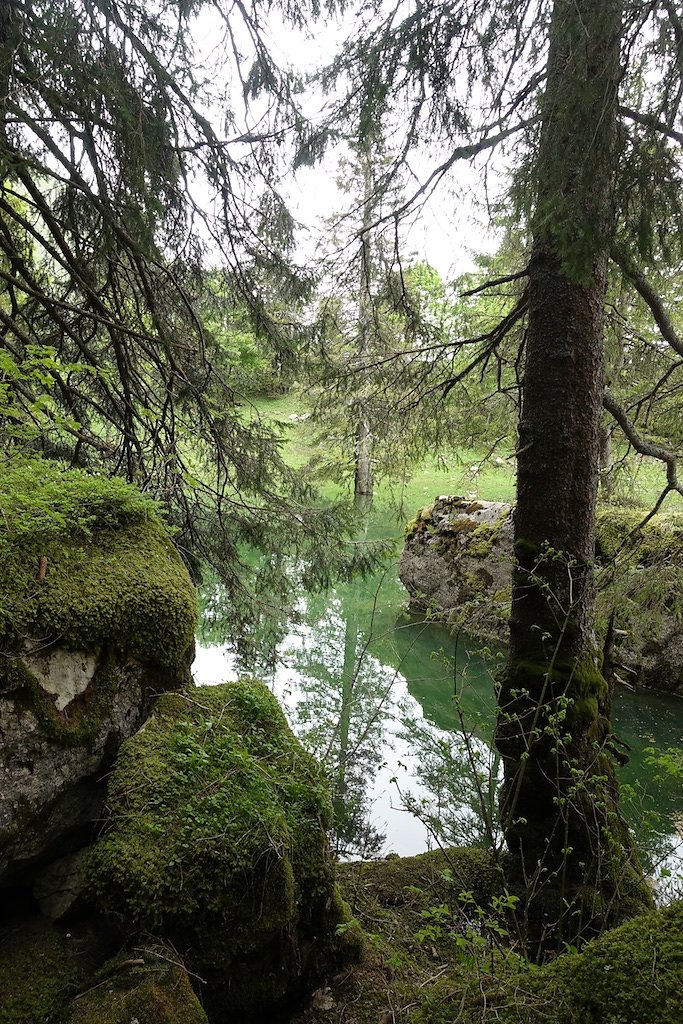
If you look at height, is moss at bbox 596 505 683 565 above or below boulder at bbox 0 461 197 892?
below

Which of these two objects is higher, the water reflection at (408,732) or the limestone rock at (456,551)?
the limestone rock at (456,551)

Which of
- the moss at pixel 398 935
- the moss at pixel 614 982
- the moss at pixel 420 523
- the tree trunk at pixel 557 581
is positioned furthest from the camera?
the moss at pixel 420 523

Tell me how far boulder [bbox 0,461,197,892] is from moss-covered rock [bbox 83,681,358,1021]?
136 millimetres

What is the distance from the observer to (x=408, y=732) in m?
6.70

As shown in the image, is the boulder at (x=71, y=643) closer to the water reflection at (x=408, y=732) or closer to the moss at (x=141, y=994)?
the moss at (x=141, y=994)

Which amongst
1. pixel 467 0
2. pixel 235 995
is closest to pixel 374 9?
pixel 467 0

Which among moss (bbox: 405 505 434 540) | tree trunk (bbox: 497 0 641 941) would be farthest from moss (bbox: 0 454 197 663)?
moss (bbox: 405 505 434 540)

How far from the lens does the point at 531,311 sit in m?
3.55

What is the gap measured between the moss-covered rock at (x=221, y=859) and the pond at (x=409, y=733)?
0.60 meters

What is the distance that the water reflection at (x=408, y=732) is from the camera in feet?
14.1

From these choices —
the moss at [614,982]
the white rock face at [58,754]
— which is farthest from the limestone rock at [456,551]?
the moss at [614,982]

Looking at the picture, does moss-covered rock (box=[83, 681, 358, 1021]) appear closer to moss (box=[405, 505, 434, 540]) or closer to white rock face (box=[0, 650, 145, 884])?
white rock face (box=[0, 650, 145, 884])

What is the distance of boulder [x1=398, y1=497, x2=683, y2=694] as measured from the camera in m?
4.34

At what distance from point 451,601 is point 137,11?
8.13 m
